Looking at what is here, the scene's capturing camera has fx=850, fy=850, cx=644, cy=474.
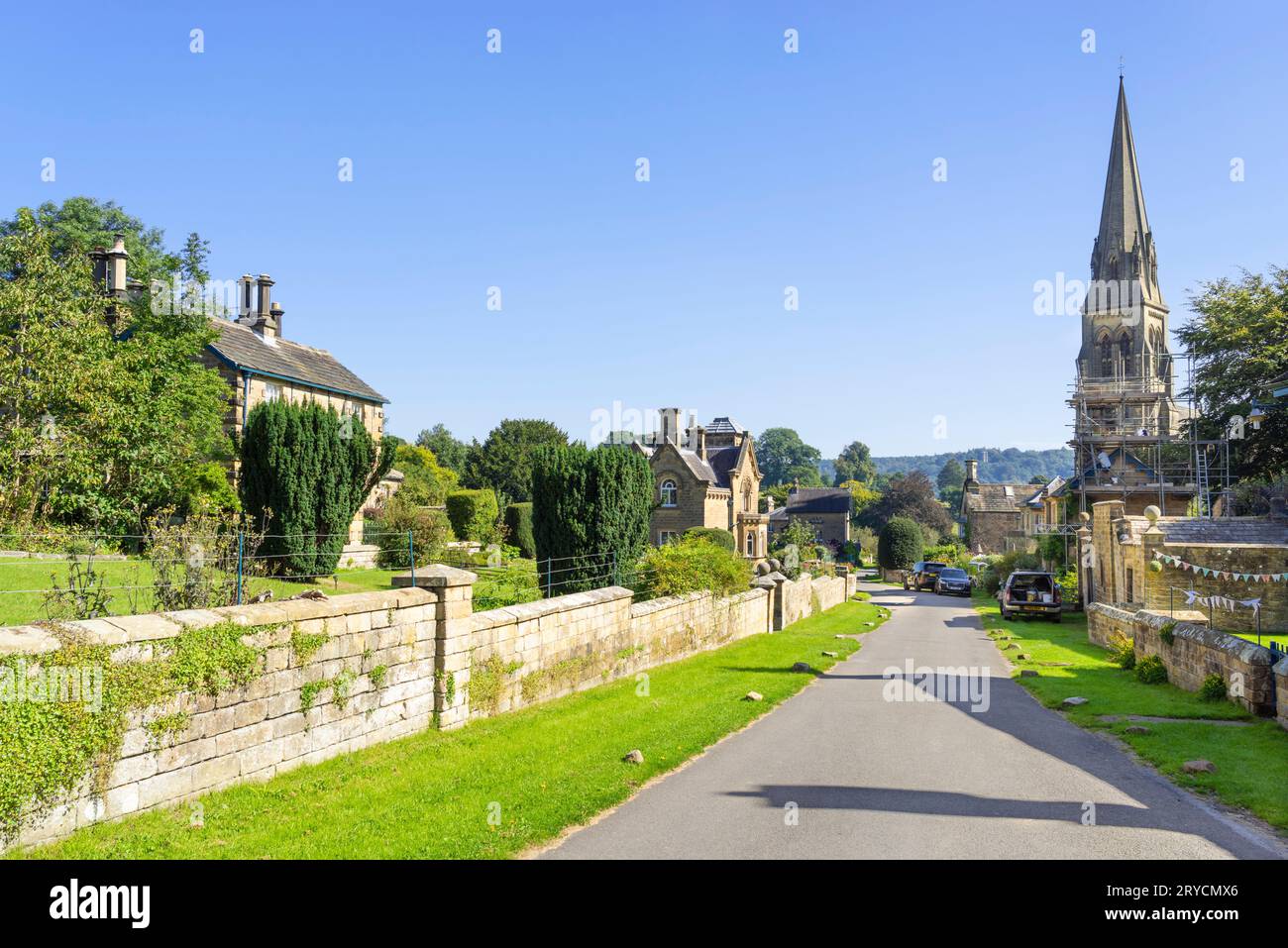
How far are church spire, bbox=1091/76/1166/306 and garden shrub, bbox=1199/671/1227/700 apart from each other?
6404 centimetres

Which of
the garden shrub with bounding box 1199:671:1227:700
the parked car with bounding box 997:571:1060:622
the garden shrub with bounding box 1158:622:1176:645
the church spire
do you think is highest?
the church spire

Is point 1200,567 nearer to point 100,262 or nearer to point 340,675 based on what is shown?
point 340,675

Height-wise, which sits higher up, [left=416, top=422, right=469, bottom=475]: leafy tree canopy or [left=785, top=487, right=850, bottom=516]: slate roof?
[left=416, top=422, right=469, bottom=475]: leafy tree canopy

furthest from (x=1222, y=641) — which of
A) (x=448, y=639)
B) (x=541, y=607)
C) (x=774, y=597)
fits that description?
(x=774, y=597)

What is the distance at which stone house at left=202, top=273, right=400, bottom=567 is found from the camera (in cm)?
3219

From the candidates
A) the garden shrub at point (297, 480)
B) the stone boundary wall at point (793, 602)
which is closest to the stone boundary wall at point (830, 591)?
the stone boundary wall at point (793, 602)

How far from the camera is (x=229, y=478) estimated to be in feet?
97.1

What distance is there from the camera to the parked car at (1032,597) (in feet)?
98.8

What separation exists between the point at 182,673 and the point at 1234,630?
79.0ft

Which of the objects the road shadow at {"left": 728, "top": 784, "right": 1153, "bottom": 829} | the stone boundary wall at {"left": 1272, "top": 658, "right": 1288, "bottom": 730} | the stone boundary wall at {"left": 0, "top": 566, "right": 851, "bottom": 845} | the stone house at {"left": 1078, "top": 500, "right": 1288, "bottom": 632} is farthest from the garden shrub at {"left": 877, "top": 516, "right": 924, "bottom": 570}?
the road shadow at {"left": 728, "top": 784, "right": 1153, "bottom": 829}

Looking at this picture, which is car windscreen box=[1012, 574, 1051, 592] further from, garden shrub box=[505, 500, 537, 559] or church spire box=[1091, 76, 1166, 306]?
church spire box=[1091, 76, 1166, 306]

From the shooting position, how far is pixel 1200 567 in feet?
72.1

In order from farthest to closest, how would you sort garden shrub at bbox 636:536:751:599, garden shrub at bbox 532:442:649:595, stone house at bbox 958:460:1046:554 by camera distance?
1. stone house at bbox 958:460:1046:554
2. garden shrub at bbox 532:442:649:595
3. garden shrub at bbox 636:536:751:599
